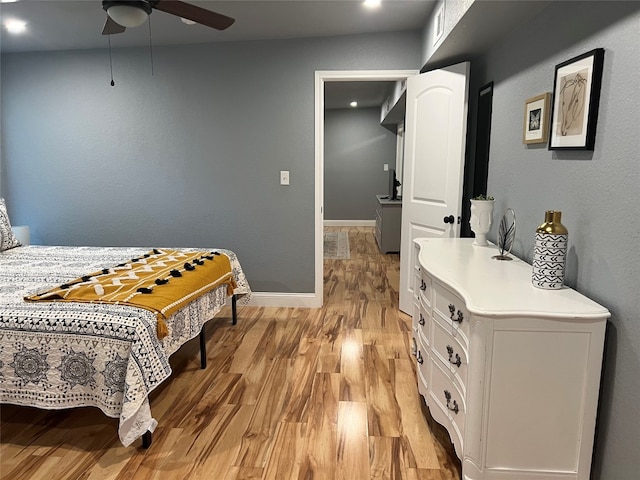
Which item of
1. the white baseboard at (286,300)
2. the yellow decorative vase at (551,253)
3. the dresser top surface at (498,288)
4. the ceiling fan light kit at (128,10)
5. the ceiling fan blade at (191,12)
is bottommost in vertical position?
the white baseboard at (286,300)

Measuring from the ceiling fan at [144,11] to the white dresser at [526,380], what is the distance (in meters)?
1.83

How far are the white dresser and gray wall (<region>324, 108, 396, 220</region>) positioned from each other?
7428 mm

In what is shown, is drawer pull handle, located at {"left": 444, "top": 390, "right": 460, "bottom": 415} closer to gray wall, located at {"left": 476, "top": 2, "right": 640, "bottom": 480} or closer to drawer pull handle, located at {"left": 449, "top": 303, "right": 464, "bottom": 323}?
drawer pull handle, located at {"left": 449, "top": 303, "right": 464, "bottom": 323}

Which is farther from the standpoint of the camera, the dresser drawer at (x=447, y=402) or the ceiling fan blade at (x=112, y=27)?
the ceiling fan blade at (x=112, y=27)

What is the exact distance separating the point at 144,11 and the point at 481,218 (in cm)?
201

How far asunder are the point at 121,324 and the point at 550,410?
69.0 inches

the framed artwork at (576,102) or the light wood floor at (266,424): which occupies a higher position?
the framed artwork at (576,102)

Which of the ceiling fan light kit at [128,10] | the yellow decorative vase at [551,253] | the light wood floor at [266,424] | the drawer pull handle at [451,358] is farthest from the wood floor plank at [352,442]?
the ceiling fan light kit at [128,10]

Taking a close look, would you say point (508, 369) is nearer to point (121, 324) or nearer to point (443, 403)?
Result: point (443, 403)

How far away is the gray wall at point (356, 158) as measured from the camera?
29.0 ft

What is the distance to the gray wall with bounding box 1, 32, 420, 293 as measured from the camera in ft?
12.5

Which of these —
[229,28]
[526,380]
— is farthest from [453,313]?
[229,28]

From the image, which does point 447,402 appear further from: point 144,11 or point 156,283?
point 144,11

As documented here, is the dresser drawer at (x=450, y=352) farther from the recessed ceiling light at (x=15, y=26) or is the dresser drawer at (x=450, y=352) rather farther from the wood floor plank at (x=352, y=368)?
the recessed ceiling light at (x=15, y=26)
